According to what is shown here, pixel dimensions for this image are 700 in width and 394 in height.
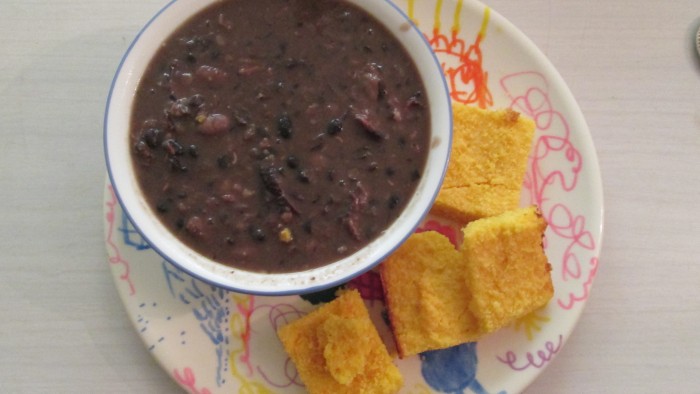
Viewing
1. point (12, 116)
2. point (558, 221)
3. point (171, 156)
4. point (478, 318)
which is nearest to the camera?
point (171, 156)

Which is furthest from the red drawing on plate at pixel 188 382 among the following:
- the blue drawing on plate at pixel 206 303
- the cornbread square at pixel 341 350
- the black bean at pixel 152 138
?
the black bean at pixel 152 138

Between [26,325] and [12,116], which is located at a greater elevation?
[12,116]

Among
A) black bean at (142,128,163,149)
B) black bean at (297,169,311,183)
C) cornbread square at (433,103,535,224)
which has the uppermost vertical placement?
cornbread square at (433,103,535,224)

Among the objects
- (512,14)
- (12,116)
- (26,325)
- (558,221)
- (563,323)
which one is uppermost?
(512,14)

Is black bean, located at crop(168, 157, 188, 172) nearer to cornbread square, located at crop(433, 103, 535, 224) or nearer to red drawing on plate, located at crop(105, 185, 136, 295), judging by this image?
red drawing on plate, located at crop(105, 185, 136, 295)

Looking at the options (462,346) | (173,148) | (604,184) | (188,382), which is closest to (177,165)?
(173,148)

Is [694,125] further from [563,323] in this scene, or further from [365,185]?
[365,185]

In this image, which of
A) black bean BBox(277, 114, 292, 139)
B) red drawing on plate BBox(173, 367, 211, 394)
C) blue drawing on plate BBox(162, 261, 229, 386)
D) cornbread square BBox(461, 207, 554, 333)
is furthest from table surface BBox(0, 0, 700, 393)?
black bean BBox(277, 114, 292, 139)

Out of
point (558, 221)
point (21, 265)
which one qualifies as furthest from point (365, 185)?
point (21, 265)
